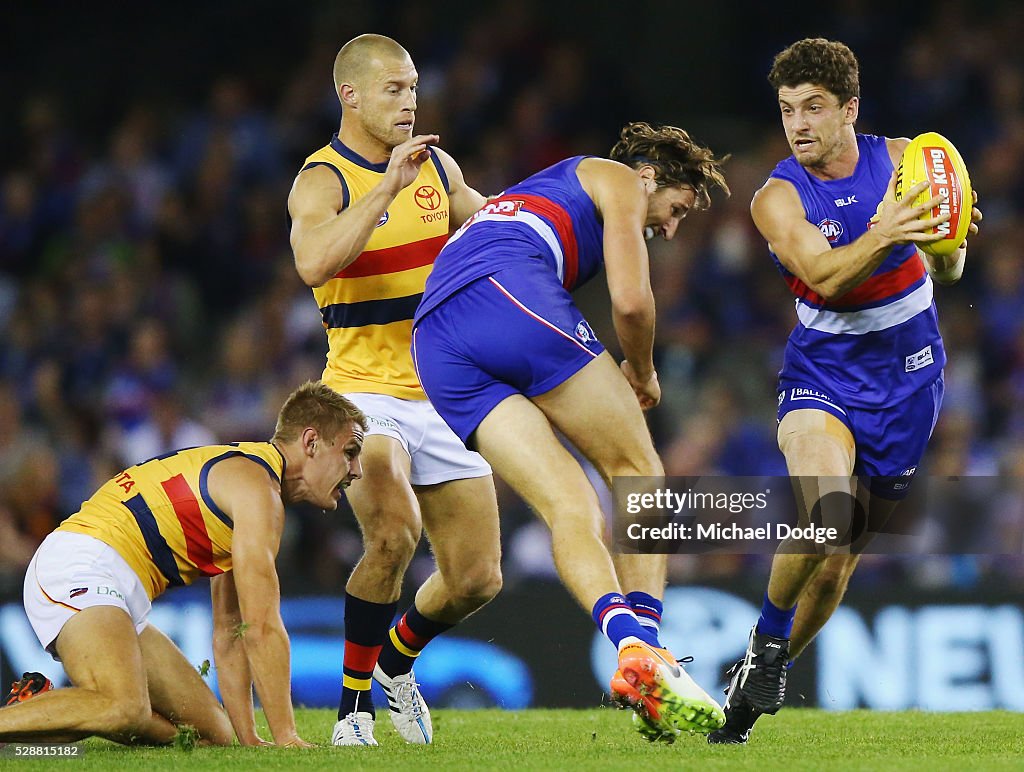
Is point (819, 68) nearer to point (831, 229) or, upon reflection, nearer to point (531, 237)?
point (831, 229)

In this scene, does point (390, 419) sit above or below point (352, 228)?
below

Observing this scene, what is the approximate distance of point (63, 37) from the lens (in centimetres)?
1667

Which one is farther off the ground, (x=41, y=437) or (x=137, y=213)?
(x=137, y=213)

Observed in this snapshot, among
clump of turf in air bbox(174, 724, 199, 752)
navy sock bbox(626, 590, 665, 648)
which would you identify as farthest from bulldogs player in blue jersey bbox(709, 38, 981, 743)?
clump of turf in air bbox(174, 724, 199, 752)

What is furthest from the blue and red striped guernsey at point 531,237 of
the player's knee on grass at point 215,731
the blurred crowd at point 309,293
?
the blurred crowd at point 309,293

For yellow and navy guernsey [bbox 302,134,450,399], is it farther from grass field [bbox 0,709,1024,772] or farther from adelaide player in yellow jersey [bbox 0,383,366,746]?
grass field [bbox 0,709,1024,772]

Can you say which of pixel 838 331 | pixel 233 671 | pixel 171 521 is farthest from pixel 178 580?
pixel 838 331

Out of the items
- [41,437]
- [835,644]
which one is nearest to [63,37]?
[41,437]

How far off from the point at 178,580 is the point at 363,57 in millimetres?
2490

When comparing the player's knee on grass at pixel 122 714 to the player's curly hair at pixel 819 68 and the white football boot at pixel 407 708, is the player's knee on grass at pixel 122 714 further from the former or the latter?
the player's curly hair at pixel 819 68

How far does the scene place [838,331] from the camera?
654cm

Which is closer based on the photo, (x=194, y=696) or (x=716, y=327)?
(x=194, y=696)

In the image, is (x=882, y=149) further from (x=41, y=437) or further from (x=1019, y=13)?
(x=1019, y=13)

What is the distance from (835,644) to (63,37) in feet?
38.1
